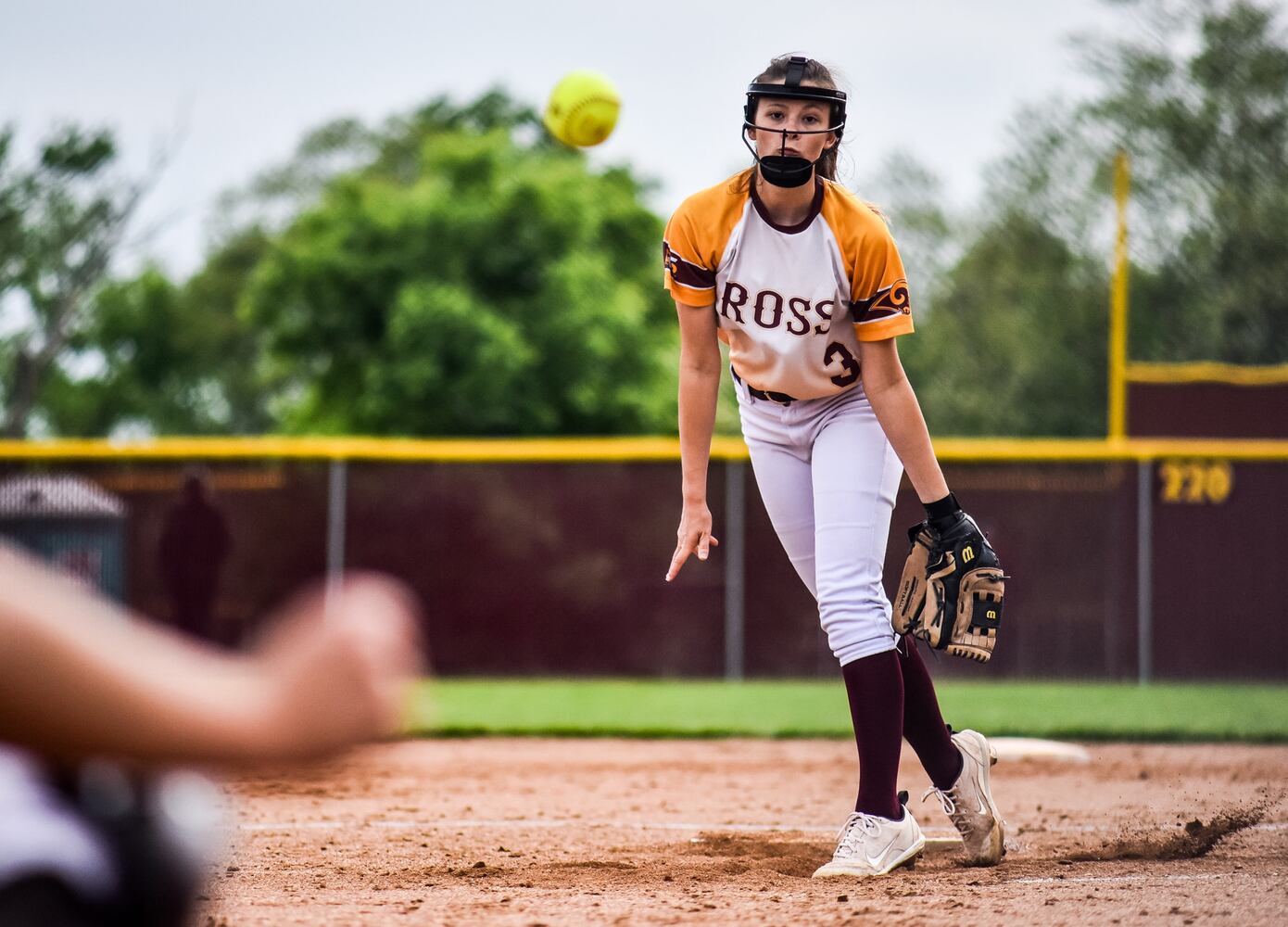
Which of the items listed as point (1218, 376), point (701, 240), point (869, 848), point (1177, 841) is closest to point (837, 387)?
point (701, 240)

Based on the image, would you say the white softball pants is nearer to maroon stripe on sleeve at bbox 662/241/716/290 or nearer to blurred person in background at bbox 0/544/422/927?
maroon stripe on sleeve at bbox 662/241/716/290

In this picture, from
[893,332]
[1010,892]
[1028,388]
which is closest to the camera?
[1010,892]

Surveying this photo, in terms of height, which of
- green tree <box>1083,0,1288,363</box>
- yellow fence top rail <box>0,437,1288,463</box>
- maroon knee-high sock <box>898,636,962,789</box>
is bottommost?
maroon knee-high sock <box>898,636,962,789</box>

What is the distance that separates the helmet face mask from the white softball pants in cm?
56

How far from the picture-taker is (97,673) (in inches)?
43.3

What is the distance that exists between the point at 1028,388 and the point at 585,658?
1950 centimetres

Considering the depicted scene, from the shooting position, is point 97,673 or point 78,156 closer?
point 97,673

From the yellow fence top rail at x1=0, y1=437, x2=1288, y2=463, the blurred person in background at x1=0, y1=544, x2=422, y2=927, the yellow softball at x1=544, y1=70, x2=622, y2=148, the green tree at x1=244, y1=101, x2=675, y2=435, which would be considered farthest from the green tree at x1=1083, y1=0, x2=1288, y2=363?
the blurred person in background at x1=0, y1=544, x2=422, y2=927

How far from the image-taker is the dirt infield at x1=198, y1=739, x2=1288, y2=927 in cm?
315

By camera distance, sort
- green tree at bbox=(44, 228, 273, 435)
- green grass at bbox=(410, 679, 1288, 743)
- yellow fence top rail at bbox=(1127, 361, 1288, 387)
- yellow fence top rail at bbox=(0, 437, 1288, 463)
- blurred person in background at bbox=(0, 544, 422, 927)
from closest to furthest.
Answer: blurred person in background at bbox=(0, 544, 422, 927), green grass at bbox=(410, 679, 1288, 743), yellow fence top rail at bbox=(0, 437, 1288, 463), yellow fence top rail at bbox=(1127, 361, 1288, 387), green tree at bbox=(44, 228, 273, 435)

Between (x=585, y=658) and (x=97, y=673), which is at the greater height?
(x=97, y=673)

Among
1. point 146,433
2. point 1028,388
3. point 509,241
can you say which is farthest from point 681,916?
point 146,433

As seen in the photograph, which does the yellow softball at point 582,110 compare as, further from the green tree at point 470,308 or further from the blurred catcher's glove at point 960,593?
the green tree at point 470,308

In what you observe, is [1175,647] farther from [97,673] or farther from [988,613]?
[97,673]
